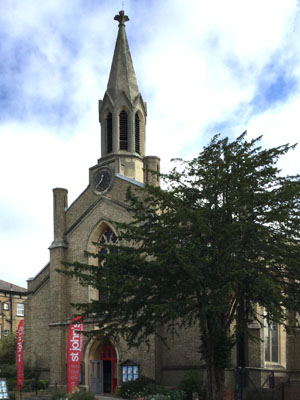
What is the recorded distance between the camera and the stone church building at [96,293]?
31578 millimetres

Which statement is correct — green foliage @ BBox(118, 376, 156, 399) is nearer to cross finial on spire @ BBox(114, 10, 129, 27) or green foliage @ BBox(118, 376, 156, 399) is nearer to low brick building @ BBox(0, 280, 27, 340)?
cross finial on spire @ BBox(114, 10, 129, 27)

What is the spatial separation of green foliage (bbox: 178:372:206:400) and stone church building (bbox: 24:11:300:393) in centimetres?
187

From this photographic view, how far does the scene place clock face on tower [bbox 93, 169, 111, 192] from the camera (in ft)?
124

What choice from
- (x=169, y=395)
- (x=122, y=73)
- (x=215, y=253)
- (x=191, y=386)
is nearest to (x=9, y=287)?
(x=122, y=73)

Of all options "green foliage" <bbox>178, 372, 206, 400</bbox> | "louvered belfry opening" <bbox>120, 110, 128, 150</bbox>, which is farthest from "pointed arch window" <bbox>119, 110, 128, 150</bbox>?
"green foliage" <bbox>178, 372, 206, 400</bbox>

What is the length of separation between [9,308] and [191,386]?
44.1 m

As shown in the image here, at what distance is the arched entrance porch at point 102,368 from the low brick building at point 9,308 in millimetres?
32998

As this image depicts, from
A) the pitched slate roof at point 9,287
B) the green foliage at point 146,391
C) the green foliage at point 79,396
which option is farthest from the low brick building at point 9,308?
the green foliage at point 79,396

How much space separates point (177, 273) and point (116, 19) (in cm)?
2976

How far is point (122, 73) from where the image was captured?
41906 millimetres

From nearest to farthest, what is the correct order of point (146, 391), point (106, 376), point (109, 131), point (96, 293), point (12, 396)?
point (146, 391)
point (12, 396)
point (106, 376)
point (96, 293)
point (109, 131)

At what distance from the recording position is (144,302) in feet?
71.3

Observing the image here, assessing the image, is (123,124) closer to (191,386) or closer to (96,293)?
(96,293)

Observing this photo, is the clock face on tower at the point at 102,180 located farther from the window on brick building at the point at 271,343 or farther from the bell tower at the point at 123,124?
the window on brick building at the point at 271,343
